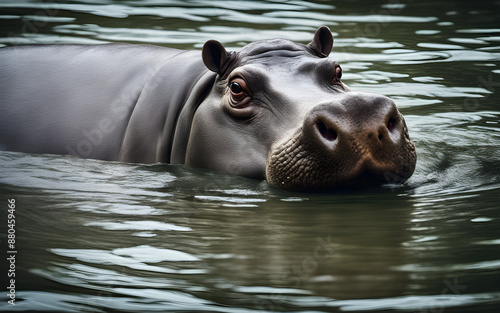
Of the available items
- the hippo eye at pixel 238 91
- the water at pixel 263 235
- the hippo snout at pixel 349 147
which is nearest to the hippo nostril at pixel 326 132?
the hippo snout at pixel 349 147

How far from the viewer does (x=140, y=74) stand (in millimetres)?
7125

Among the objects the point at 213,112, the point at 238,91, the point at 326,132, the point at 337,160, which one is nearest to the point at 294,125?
the point at 326,132

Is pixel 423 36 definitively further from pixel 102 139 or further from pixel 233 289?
pixel 233 289

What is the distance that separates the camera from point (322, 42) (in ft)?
22.6

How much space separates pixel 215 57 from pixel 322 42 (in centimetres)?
95

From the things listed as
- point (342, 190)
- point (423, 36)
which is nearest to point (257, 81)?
point (342, 190)

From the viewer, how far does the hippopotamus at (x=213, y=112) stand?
5.30 meters

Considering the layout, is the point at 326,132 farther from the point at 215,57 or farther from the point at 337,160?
the point at 215,57

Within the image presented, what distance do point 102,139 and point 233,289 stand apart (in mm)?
3349

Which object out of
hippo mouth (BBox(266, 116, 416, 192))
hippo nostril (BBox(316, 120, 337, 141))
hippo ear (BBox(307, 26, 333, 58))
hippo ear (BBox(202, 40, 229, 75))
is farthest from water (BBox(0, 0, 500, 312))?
hippo ear (BBox(307, 26, 333, 58))

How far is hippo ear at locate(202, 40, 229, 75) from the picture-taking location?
646 centimetres

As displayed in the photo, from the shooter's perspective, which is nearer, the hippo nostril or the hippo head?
the hippo head

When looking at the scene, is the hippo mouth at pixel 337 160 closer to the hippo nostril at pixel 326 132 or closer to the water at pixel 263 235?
the hippo nostril at pixel 326 132

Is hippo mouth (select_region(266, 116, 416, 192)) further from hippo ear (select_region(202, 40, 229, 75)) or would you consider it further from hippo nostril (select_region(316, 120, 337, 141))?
hippo ear (select_region(202, 40, 229, 75))
